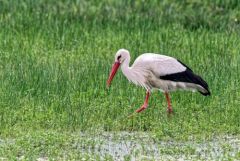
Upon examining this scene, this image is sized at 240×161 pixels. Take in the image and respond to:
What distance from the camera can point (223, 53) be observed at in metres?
13.9

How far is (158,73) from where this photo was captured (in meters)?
11.2

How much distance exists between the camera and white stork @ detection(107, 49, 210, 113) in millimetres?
11133

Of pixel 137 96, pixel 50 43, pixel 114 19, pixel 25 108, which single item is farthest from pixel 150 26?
pixel 25 108

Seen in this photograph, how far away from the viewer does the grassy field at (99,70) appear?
32.7 feet

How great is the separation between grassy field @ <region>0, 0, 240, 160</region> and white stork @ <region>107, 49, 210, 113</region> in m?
0.22

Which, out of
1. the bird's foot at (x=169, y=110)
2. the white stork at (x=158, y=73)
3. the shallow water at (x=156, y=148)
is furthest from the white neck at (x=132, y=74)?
the shallow water at (x=156, y=148)

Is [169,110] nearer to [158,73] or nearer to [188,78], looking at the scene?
[188,78]

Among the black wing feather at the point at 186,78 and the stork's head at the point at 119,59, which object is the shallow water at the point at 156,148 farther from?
the stork's head at the point at 119,59

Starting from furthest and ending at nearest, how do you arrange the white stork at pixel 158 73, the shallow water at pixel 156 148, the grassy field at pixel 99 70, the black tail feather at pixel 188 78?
the white stork at pixel 158 73
the black tail feather at pixel 188 78
the grassy field at pixel 99 70
the shallow water at pixel 156 148

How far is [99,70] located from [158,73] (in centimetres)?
127

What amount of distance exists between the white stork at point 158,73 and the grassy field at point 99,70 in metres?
0.22

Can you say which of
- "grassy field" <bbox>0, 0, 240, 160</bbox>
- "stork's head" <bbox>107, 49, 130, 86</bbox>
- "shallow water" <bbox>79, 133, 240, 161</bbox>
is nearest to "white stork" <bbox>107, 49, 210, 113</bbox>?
"stork's head" <bbox>107, 49, 130, 86</bbox>

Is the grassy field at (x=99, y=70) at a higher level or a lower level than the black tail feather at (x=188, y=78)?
lower

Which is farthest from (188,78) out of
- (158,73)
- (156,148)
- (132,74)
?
(156,148)
